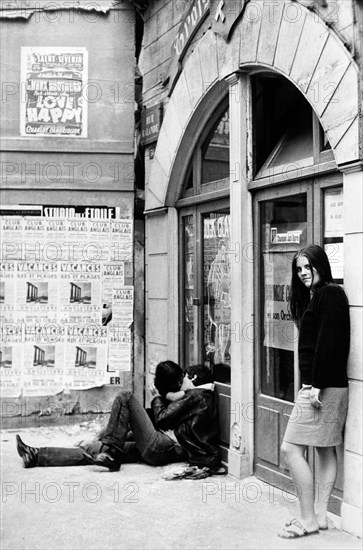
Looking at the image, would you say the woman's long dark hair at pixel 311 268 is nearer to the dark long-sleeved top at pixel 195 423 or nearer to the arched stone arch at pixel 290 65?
the arched stone arch at pixel 290 65

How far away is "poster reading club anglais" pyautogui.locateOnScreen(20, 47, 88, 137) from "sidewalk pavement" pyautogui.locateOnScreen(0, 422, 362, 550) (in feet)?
12.7

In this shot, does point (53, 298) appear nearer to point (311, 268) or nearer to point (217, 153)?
point (217, 153)

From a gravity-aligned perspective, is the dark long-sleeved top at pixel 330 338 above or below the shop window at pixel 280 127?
below

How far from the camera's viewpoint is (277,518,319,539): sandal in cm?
490

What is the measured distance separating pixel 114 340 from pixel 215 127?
2817 mm

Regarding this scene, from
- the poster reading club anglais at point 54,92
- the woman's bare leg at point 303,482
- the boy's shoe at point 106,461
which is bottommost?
the boy's shoe at point 106,461

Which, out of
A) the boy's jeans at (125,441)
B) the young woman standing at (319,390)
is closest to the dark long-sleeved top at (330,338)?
the young woman standing at (319,390)

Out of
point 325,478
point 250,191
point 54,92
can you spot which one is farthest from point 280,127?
point 54,92

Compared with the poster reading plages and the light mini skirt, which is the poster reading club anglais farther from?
the light mini skirt

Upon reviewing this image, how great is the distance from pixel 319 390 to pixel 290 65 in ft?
8.25

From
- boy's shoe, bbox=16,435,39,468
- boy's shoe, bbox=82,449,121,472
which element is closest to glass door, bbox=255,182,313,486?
boy's shoe, bbox=82,449,121,472

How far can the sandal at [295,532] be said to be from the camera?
4898 millimetres

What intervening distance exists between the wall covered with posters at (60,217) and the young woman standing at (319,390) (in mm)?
3870

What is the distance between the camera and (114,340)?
8.58m
